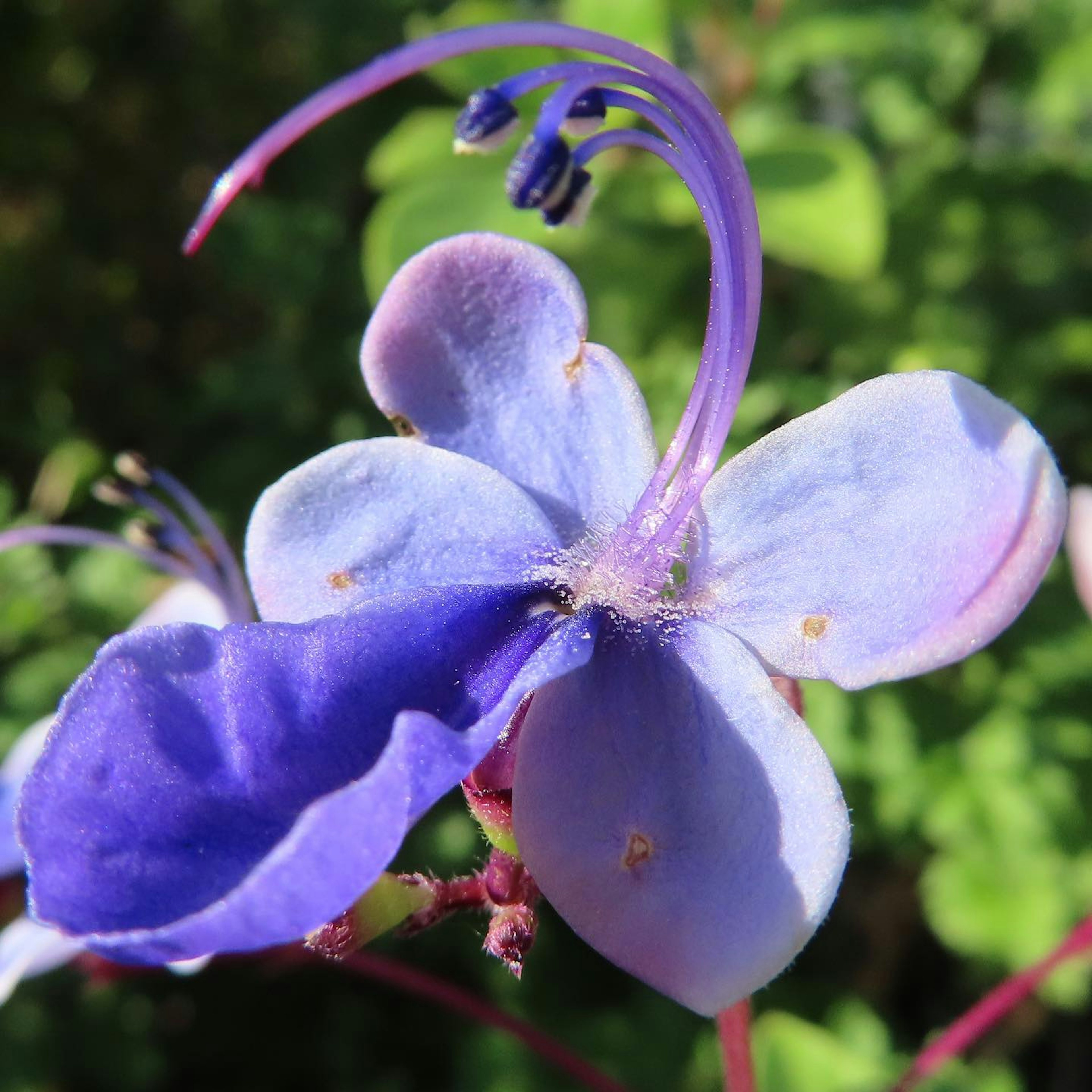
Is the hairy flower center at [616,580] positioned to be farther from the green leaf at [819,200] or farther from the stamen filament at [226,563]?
the green leaf at [819,200]

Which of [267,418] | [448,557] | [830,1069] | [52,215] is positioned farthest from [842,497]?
[52,215]

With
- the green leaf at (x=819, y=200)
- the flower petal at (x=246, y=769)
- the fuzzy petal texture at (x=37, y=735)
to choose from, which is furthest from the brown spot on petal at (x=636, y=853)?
the green leaf at (x=819, y=200)

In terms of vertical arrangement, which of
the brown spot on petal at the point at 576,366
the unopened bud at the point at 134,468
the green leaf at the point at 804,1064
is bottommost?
the green leaf at the point at 804,1064

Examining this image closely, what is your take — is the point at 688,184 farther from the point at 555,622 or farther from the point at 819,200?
the point at 819,200

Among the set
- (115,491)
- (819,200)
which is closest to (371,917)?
(115,491)

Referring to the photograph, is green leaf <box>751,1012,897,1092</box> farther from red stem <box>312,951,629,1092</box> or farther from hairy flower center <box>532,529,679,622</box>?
hairy flower center <box>532,529,679,622</box>

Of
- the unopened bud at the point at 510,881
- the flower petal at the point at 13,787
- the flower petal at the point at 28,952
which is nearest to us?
the unopened bud at the point at 510,881

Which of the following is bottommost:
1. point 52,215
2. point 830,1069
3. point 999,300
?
point 830,1069

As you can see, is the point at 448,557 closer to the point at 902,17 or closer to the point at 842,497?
the point at 842,497
